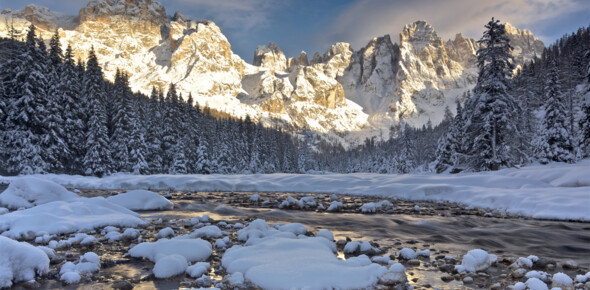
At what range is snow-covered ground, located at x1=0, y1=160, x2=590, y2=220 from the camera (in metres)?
11.4

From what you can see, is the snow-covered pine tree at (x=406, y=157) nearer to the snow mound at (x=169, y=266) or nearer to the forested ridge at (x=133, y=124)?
the forested ridge at (x=133, y=124)

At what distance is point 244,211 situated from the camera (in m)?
13.4

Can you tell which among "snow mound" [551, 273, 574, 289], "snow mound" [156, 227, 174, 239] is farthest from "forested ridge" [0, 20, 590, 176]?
"snow mound" [156, 227, 174, 239]

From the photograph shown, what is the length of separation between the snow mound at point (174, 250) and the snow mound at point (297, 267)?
0.55m

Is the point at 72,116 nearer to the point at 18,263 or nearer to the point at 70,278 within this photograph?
the point at 18,263

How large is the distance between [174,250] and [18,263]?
93.6 inches

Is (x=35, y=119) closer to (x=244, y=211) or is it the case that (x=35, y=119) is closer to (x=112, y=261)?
(x=244, y=211)

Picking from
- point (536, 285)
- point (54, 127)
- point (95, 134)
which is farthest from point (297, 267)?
point (95, 134)

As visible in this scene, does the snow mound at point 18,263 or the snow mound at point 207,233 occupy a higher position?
the snow mound at point 18,263

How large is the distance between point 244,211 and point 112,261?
25.1 ft

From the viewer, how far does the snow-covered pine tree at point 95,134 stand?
33938 mm

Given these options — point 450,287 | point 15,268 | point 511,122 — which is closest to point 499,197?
point 450,287

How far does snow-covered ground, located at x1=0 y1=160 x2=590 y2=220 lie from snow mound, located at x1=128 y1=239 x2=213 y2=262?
11.7 m

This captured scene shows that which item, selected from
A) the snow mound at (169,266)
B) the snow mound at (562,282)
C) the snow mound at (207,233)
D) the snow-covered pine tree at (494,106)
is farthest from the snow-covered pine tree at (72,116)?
the snow-covered pine tree at (494,106)
